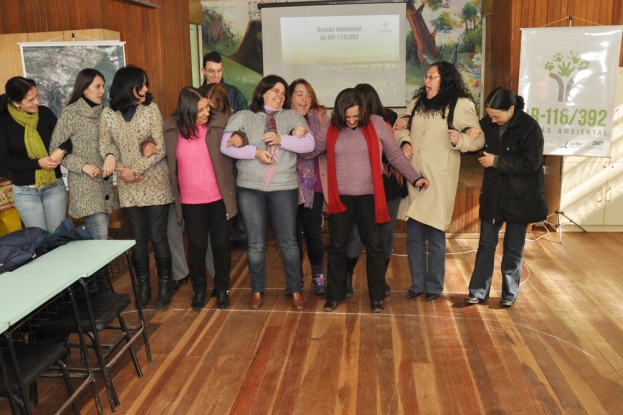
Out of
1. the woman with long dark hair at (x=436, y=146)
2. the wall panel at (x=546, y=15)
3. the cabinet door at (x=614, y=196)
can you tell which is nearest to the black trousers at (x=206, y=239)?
the woman with long dark hair at (x=436, y=146)

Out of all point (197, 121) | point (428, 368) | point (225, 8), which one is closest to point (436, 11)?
point (225, 8)

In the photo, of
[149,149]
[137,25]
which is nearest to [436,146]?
[149,149]

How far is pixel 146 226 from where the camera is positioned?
4066 millimetres

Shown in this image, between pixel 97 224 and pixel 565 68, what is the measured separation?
13.5 ft

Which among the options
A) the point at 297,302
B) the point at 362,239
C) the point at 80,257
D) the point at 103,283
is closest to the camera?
the point at 80,257

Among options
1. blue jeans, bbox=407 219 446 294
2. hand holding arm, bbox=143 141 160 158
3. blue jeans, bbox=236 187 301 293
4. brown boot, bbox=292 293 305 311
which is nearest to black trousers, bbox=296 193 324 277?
blue jeans, bbox=236 187 301 293

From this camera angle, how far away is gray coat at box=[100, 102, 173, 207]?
3840 mm

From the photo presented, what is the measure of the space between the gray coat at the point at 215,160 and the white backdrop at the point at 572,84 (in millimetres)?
2962

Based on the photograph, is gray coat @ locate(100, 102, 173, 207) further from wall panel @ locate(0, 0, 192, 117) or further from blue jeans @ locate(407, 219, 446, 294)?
wall panel @ locate(0, 0, 192, 117)

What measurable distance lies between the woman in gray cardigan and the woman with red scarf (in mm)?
1358

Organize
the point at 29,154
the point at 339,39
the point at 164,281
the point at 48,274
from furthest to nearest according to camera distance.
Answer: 1. the point at 339,39
2. the point at 164,281
3. the point at 29,154
4. the point at 48,274

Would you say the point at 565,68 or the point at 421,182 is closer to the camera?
the point at 421,182

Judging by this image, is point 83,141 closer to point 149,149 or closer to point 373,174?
point 149,149

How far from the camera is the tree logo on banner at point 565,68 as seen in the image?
5.36m
